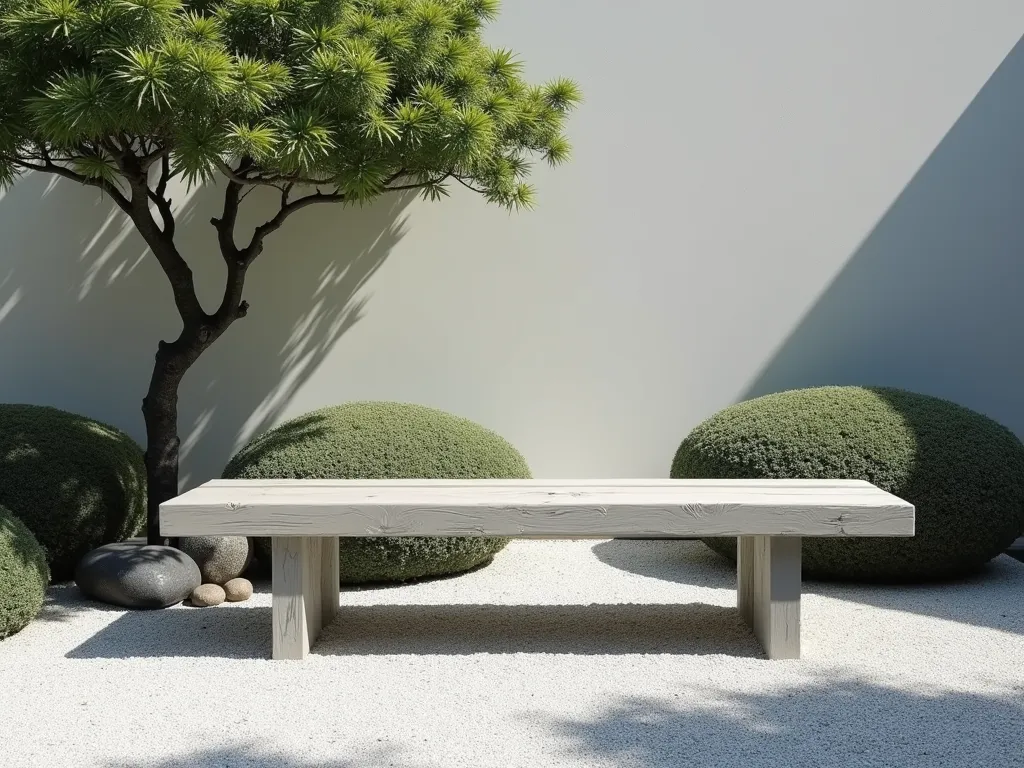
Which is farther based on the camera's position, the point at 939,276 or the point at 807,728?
the point at 939,276

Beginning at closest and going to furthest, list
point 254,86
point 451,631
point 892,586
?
point 254,86 → point 451,631 → point 892,586

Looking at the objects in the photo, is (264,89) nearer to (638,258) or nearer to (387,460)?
(387,460)

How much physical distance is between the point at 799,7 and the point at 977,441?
2290 mm

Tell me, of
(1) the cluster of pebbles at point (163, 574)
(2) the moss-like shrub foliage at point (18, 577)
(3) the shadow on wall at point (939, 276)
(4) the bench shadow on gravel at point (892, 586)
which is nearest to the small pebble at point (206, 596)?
(1) the cluster of pebbles at point (163, 574)

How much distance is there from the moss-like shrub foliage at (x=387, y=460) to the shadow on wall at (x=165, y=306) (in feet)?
2.24

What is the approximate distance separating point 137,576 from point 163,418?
2.36 ft

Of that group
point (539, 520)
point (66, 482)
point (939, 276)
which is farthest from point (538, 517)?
point (939, 276)

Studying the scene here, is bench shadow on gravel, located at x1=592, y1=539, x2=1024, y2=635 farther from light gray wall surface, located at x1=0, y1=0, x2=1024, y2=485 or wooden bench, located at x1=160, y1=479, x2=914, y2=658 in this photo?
wooden bench, located at x1=160, y1=479, x2=914, y2=658

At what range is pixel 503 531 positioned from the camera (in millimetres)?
2949

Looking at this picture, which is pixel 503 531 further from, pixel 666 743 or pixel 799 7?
pixel 799 7

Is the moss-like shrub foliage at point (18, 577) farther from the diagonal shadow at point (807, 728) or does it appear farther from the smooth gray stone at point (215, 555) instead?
the diagonal shadow at point (807, 728)

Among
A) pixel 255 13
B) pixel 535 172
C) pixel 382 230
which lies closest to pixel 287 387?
pixel 382 230

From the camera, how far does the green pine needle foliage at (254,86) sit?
9.82 feet

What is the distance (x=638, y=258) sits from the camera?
4.93 m
